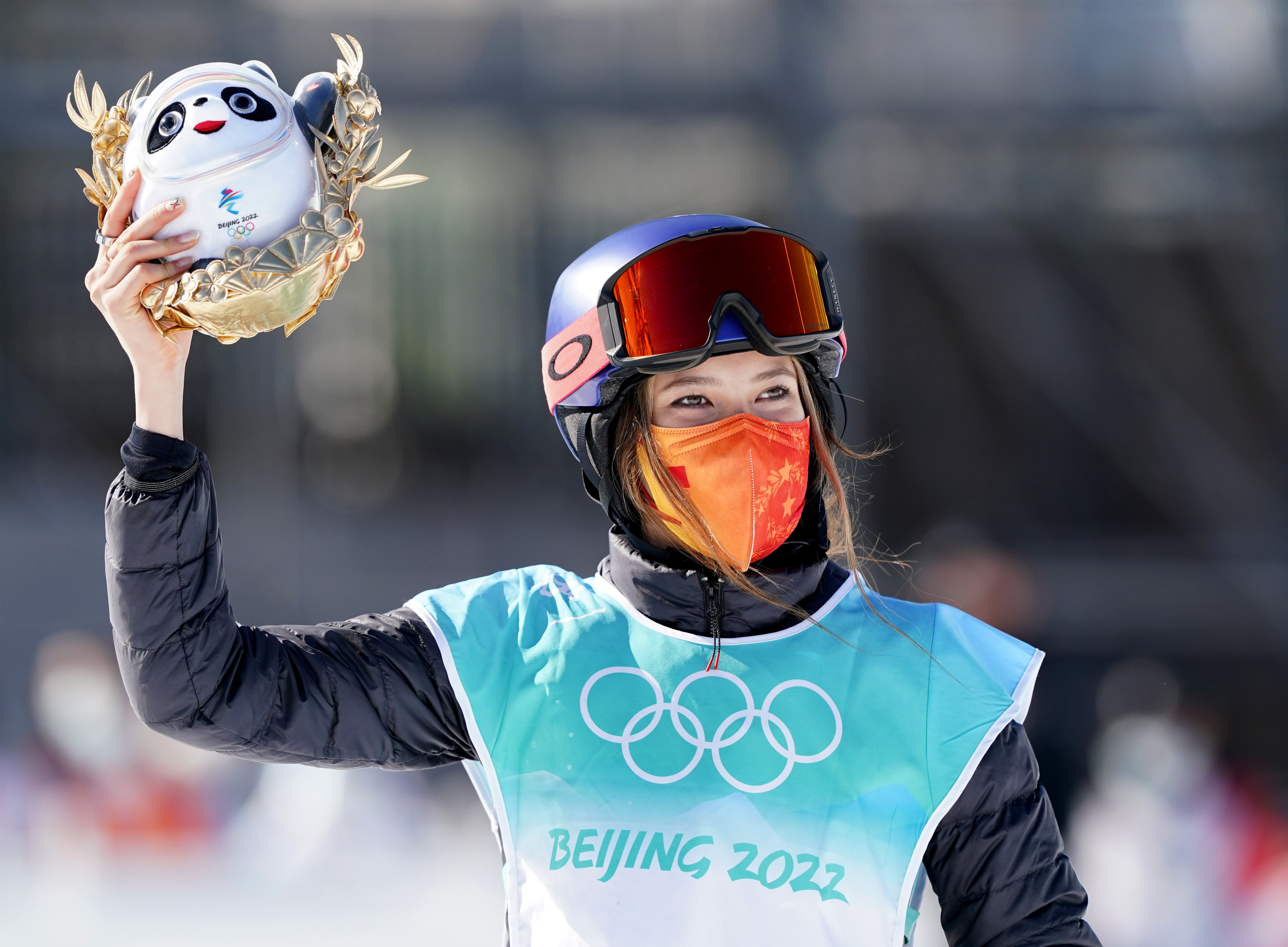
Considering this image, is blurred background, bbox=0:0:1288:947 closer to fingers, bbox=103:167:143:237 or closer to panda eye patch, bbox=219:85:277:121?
panda eye patch, bbox=219:85:277:121

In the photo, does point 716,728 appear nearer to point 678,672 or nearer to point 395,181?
point 678,672

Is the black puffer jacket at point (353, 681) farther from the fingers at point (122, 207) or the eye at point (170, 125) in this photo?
the eye at point (170, 125)

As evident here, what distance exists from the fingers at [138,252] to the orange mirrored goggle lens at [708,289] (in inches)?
24.4

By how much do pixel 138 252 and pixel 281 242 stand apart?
17 cm

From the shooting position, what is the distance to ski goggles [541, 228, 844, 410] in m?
1.82

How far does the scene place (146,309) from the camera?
5.09ft

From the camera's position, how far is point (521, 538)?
8.36 metres

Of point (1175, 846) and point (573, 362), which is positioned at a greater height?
point (573, 362)

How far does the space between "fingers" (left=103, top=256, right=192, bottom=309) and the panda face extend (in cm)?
12

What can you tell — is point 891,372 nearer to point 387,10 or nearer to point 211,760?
point 387,10

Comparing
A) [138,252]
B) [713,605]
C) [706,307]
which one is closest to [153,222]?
[138,252]

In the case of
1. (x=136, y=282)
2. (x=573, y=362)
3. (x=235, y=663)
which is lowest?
(x=235, y=663)

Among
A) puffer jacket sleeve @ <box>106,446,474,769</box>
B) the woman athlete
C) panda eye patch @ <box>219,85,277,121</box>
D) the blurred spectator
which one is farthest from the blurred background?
panda eye patch @ <box>219,85,277,121</box>

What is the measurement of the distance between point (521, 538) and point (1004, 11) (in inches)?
188
